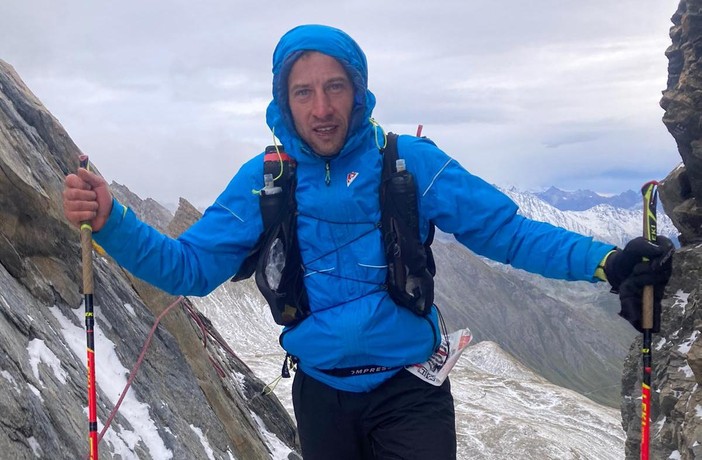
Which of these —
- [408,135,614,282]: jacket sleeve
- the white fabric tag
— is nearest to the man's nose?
[408,135,614,282]: jacket sleeve

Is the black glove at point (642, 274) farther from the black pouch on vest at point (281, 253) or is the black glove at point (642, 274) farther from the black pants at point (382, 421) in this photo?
the black pouch on vest at point (281, 253)

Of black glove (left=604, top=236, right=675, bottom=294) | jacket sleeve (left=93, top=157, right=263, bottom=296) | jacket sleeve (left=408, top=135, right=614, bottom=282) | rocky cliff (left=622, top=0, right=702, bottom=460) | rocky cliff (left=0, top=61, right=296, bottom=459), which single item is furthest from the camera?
rocky cliff (left=622, top=0, right=702, bottom=460)

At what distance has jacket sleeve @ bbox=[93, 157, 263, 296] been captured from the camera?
566 centimetres

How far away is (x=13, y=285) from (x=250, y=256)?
5.34 metres

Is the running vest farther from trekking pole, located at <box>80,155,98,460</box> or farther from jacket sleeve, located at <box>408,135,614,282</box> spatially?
trekking pole, located at <box>80,155,98,460</box>

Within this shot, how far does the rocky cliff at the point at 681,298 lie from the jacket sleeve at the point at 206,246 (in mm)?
13481

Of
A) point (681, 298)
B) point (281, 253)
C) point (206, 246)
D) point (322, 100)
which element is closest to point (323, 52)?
point (322, 100)

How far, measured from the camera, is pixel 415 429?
551 cm

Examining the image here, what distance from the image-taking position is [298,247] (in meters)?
5.84

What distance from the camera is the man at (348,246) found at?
546cm

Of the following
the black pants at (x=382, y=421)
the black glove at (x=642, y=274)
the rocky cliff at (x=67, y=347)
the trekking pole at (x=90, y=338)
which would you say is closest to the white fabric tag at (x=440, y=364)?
the black pants at (x=382, y=421)

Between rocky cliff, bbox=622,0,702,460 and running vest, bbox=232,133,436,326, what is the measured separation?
12584mm

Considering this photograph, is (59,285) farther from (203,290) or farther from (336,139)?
(336,139)

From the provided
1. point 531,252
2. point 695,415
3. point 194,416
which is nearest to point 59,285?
point 194,416
